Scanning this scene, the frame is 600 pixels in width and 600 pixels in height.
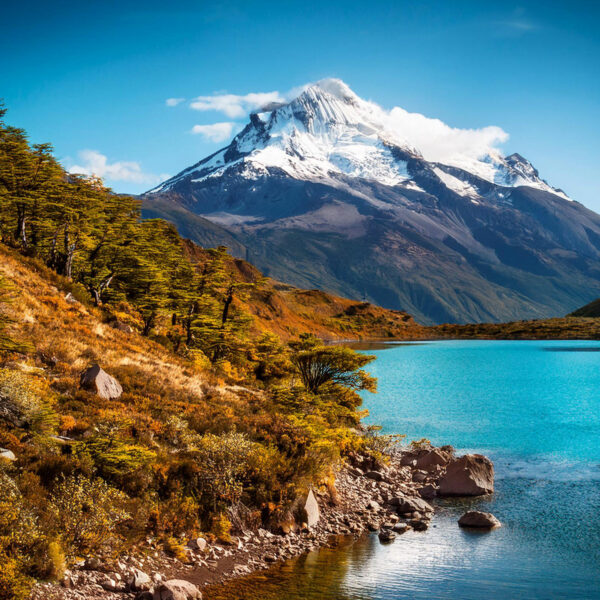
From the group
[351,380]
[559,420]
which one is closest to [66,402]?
[351,380]

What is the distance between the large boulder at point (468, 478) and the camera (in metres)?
27.6

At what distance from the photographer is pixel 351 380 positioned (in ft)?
125

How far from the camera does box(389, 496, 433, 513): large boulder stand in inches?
976

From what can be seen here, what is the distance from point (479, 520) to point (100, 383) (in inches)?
731

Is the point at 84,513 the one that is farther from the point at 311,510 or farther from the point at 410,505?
the point at 410,505

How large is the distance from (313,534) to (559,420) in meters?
37.7

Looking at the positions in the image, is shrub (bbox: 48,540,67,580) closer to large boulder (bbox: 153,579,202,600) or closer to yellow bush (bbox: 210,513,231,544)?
large boulder (bbox: 153,579,202,600)

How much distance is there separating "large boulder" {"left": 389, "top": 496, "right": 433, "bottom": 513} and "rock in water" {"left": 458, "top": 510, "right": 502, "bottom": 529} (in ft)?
6.75

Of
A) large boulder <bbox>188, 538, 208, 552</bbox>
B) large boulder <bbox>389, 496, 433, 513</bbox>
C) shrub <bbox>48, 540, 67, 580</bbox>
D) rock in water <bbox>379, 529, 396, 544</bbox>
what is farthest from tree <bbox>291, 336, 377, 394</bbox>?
shrub <bbox>48, 540, 67, 580</bbox>

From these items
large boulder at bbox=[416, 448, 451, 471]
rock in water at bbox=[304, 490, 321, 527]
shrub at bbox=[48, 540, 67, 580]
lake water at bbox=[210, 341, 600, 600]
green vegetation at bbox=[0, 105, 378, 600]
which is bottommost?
lake water at bbox=[210, 341, 600, 600]

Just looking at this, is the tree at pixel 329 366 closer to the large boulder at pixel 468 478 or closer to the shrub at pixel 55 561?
the large boulder at pixel 468 478

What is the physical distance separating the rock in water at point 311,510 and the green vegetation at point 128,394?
0.68 metres

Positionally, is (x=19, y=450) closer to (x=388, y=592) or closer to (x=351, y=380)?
(x=388, y=592)

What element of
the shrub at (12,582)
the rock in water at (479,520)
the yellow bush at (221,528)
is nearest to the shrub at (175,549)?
the yellow bush at (221,528)
